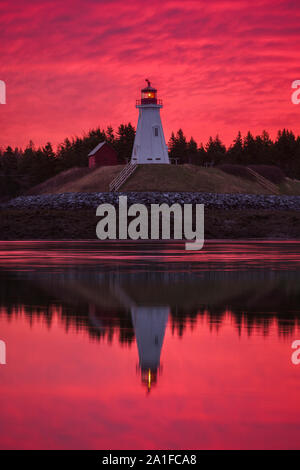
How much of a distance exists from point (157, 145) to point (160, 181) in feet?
35.1

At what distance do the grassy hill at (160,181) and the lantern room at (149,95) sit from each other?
9.03 metres

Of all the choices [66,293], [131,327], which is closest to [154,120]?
[66,293]

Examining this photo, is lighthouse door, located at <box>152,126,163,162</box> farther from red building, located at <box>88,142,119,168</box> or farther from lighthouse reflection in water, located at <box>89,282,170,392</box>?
lighthouse reflection in water, located at <box>89,282,170,392</box>

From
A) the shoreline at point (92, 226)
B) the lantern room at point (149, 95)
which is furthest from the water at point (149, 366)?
the lantern room at point (149, 95)

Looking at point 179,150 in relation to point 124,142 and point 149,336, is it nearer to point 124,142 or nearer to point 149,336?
point 124,142

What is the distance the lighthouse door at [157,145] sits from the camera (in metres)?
108

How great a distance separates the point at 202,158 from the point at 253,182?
5751 cm

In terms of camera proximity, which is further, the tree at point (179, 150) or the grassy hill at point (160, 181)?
the tree at point (179, 150)

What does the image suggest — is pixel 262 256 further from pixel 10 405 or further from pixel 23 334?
pixel 10 405

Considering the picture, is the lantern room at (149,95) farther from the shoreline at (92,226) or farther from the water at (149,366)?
the water at (149,366)

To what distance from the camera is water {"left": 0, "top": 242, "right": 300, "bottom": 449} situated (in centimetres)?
891

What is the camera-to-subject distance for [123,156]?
142000mm

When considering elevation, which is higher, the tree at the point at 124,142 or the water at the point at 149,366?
the tree at the point at 124,142

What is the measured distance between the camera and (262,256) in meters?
42.1
